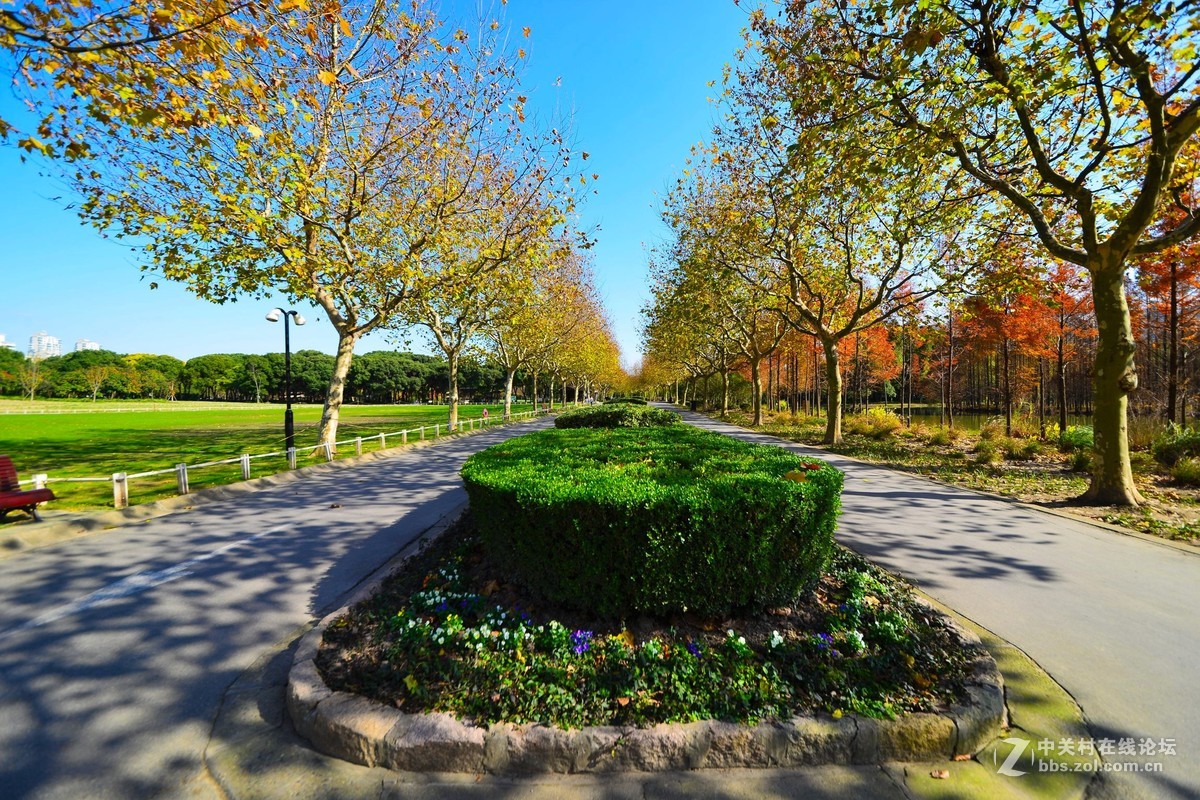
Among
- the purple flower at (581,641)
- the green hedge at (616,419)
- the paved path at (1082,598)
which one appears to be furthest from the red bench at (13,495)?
the paved path at (1082,598)

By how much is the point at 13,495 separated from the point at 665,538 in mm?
9578

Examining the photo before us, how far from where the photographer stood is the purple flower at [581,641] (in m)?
3.01

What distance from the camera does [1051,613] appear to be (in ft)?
12.6

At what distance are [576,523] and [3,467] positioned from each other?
369 inches

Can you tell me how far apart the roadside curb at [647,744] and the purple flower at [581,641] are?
24.3 inches

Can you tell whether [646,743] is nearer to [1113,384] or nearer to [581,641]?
[581,641]

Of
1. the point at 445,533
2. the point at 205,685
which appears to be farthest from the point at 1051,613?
the point at 205,685

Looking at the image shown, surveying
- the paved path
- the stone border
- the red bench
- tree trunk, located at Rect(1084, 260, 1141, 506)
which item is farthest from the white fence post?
tree trunk, located at Rect(1084, 260, 1141, 506)

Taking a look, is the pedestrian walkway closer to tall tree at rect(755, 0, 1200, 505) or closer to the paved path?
the paved path

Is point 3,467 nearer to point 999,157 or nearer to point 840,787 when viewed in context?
point 840,787

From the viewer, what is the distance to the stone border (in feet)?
7.62

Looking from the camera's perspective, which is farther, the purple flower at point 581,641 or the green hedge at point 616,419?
the green hedge at point 616,419

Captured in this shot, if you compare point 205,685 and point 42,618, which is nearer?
point 205,685

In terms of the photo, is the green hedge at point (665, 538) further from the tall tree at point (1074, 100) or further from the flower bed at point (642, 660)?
the tall tree at point (1074, 100)
